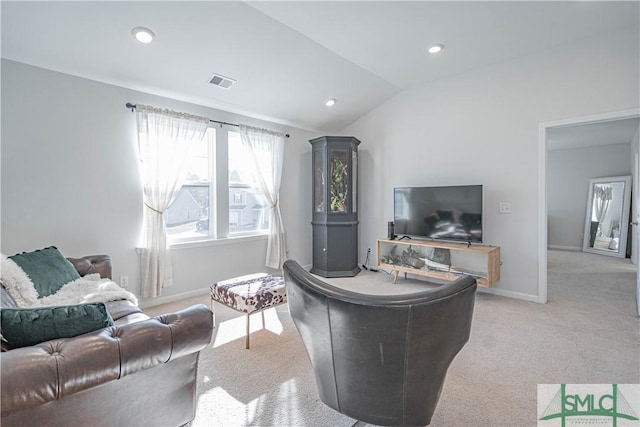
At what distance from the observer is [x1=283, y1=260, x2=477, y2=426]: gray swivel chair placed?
109cm

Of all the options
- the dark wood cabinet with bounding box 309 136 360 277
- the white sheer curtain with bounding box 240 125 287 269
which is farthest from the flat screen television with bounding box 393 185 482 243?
the white sheer curtain with bounding box 240 125 287 269

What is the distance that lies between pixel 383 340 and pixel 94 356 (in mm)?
1033

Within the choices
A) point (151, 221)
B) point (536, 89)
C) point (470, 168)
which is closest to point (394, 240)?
point (470, 168)

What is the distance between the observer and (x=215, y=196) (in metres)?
3.90

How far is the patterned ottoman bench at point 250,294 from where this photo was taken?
93.8 inches

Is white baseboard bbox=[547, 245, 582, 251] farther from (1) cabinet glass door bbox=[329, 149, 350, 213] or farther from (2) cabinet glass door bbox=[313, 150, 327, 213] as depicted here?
(2) cabinet glass door bbox=[313, 150, 327, 213]

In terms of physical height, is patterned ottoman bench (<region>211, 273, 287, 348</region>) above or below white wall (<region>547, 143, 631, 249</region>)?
below

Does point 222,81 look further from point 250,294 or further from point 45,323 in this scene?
point 45,323

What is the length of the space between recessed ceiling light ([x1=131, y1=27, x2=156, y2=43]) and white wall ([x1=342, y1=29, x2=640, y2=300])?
10.1ft

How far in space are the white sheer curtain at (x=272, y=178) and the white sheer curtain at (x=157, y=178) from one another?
1.11 metres

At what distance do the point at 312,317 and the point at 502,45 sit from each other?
3634 millimetres

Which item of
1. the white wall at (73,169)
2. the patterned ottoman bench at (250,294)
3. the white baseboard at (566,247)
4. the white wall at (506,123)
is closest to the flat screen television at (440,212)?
the white wall at (506,123)

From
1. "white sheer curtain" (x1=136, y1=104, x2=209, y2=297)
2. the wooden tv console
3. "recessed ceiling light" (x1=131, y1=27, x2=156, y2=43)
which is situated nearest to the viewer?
"recessed ceiling light" (x1=131, y1=27, x2=156, y2=43)

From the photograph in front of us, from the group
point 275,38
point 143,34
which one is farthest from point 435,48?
point 143,34
